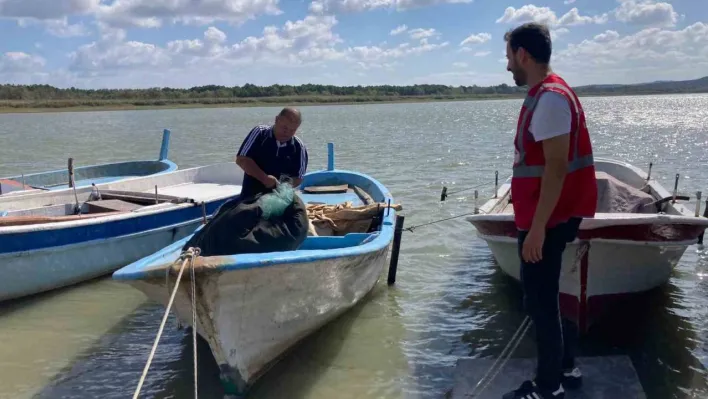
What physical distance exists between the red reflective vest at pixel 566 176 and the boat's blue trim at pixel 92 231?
555cm

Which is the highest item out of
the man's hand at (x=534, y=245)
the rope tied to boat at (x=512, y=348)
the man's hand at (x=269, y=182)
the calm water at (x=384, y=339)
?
the man's hand at (x=269, y=182)

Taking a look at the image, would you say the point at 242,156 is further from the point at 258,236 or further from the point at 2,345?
the point at 2,345

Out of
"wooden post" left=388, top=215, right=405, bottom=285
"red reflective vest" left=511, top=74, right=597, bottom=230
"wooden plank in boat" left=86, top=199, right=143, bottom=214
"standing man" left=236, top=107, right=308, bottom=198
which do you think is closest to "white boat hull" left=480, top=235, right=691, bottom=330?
"red reflective vest" left=511, top=74, right=597, bottom=230

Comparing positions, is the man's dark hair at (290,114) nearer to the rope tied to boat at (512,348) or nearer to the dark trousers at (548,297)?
the dark trousers at (548,297)

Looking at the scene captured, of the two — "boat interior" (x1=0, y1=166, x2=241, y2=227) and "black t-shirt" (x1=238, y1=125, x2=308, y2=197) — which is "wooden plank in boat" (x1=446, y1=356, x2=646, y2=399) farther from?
"boat interior" (x1=0, y1=166, x2=241, y2=227)

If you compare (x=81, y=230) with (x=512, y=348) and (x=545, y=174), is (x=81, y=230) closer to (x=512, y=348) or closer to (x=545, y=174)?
(x=512, y=348)

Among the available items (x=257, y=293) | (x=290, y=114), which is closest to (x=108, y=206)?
(x=290, y=114)

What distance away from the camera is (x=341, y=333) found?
6102 millimetres

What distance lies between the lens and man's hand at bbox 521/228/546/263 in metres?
3.54

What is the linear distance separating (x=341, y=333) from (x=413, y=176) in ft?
35.6

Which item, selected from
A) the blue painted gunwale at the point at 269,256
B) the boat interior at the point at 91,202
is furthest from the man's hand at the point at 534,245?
the boat interior at the point at 91,202

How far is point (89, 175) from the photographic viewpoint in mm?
12516

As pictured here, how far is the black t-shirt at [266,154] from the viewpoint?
550 centimetres

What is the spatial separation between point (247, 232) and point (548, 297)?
2392 mm
